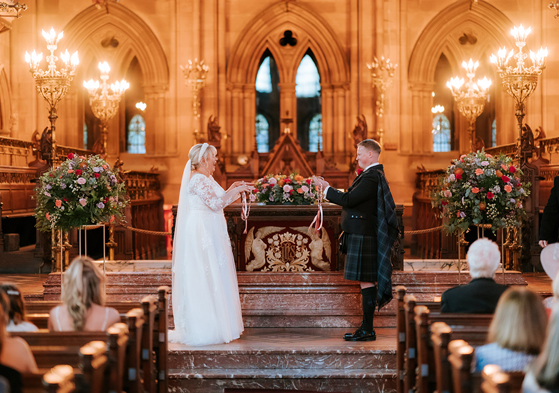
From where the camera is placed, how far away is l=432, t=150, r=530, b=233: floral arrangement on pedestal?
21.8 ft

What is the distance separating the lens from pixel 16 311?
3.77 metres

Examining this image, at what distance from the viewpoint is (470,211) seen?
6746mm

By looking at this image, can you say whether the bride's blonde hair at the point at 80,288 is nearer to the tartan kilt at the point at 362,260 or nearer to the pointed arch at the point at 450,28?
the tartan kilt at the point at 362,260

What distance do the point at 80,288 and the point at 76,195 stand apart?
3.36 meters

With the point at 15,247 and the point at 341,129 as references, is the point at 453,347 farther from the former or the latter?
the point at 341,129

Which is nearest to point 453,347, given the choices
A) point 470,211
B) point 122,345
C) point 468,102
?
point 122,345

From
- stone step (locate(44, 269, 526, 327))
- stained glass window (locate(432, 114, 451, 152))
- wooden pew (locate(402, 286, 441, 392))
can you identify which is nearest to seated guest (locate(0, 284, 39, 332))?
wooden pew (locate(402, 286, 441, 392))

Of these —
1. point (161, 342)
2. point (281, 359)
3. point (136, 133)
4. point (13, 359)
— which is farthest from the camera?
point (136, 133)

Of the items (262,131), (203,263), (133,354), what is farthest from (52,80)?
(262,131)

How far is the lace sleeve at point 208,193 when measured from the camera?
580 centimetres

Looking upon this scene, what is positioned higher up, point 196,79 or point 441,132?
point 196,79

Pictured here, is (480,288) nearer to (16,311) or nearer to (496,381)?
(496,381)

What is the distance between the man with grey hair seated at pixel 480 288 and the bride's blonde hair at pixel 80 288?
2.26 m

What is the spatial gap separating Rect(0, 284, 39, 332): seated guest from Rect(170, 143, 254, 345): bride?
7.05ft
